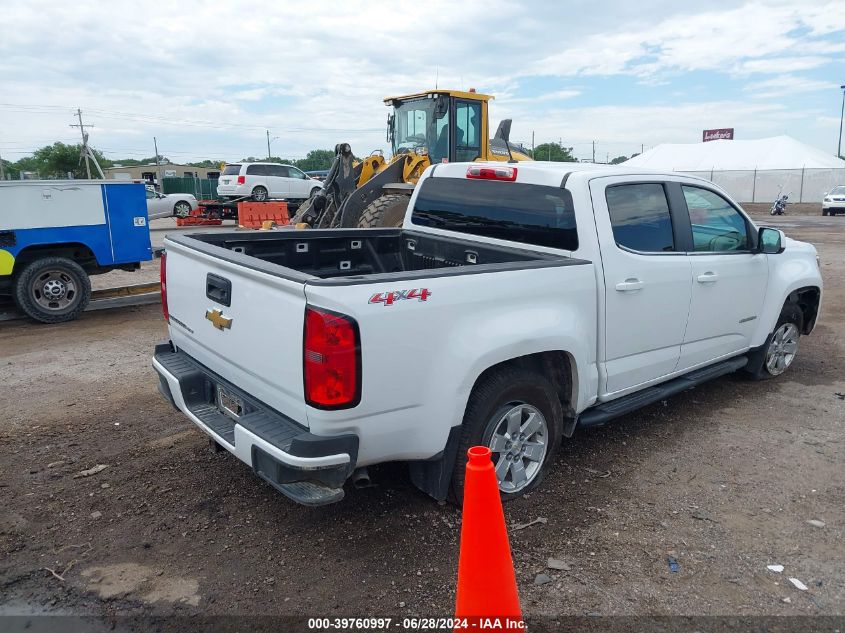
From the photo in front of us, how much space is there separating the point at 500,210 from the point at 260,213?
16231 mm

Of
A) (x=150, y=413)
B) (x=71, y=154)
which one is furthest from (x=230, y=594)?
(x=71, y=154)

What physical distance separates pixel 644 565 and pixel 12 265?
7.61m

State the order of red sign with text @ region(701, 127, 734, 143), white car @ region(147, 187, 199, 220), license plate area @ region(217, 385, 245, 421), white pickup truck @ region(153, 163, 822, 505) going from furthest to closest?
red sign with text @ region(701, 127, 734, 143)
white car @ region(147, 187, 199, 220)
license plate area @ region(217, 385, 245, 421)
white pickup truck @ region(153, 163, 822, 505)

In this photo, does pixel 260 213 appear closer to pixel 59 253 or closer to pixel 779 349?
pixel 59 253

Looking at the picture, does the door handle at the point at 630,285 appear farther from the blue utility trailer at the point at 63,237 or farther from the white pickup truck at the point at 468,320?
the blue utility trailer at the point at 63,237

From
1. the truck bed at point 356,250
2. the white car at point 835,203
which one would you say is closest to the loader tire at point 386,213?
the truck bed at point 356,250

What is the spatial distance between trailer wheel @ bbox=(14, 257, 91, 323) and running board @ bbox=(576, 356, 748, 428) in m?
6.77

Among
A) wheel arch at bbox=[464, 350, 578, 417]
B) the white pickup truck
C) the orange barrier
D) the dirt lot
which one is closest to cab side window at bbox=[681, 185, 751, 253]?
the white pickup truck

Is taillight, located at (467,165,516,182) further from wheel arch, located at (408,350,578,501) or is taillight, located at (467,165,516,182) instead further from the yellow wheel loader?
the yellow wheel loader

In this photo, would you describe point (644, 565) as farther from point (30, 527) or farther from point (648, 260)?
point (30, 527)

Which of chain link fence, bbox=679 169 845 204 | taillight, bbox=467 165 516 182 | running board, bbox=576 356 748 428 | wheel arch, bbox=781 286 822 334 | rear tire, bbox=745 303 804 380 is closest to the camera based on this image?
running board, bbox=576 356 748 428

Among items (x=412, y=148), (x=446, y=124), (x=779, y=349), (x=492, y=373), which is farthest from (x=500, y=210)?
(x=412, y=148)

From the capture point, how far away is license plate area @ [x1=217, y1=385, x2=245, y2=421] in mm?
3404

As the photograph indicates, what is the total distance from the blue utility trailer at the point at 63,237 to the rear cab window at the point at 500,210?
4.92 metres
